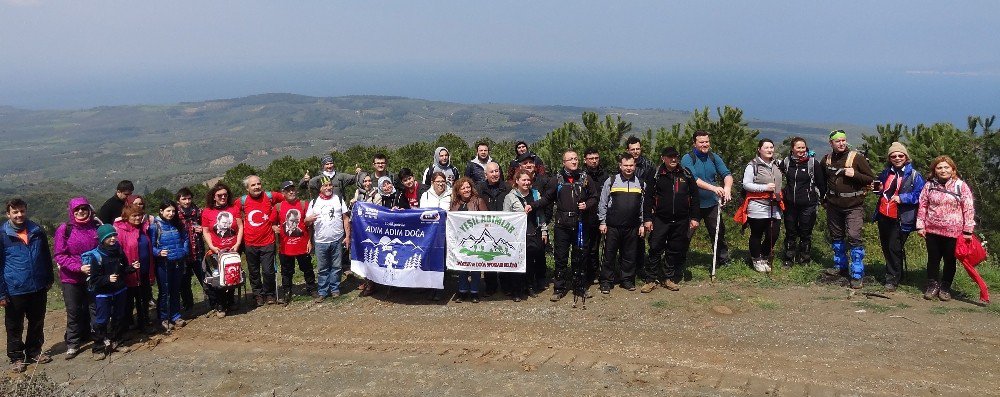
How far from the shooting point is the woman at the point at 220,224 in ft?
28.1

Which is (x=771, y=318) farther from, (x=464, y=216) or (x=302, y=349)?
(x=302, y=349)

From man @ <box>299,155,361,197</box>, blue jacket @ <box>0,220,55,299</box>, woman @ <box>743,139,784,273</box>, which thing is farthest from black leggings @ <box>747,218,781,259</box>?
blue jacket @ <box>0,220,55,299</box>

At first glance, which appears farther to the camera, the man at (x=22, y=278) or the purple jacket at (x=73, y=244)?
the purple jacket at (x=73, y=244)

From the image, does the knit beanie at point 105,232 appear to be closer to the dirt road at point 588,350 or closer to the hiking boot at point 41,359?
the dirt road at point 588,350

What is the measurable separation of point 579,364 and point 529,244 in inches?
102

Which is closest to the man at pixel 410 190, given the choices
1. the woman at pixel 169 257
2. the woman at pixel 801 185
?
the woman at pixel 169 257

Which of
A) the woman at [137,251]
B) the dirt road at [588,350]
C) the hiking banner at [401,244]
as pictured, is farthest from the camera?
the hiking banner at [401,244]

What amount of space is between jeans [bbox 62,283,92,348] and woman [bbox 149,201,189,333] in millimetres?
873

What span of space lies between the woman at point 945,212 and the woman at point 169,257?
9961mm

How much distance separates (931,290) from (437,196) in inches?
275

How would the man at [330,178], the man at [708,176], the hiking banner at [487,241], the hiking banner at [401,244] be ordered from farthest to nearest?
the man at [330,178] < the hiking banner at [401,244] < the man at [708,176] < the hiking banner at [487,241]

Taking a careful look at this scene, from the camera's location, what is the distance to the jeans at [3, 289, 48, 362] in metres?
7.16

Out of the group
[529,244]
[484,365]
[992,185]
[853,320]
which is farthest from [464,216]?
[992,185]

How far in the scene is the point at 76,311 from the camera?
7.49 m
